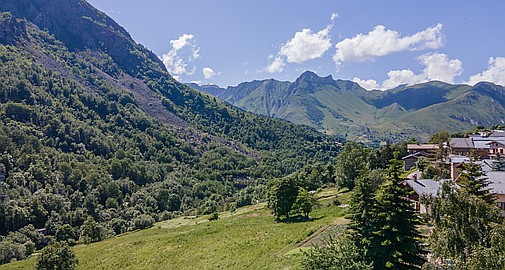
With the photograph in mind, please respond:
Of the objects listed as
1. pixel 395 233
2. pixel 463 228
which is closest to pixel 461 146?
pixel 395 233

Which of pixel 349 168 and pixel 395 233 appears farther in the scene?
pixel 349 168

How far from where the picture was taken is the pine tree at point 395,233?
25281mm

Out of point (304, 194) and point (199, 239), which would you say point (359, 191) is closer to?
point (304, 194)

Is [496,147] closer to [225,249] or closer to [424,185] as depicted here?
[424,185]

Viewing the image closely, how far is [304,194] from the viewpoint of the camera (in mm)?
62062

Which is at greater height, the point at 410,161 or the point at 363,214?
the point at 410,161

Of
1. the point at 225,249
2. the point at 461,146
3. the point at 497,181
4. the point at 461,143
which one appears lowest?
the point at 225,249

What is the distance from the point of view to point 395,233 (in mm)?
25578

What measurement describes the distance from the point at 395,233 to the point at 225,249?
2867cm

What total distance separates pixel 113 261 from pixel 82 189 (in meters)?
121

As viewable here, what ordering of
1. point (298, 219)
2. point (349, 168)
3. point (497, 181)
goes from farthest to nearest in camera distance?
point (349, 168), point (298, 219), point (497, 181)

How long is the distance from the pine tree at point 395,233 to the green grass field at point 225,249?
8847 millimetres

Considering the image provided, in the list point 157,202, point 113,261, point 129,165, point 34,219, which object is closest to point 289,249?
point 113,261

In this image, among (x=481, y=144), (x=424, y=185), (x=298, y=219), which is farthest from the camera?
(x=481, y=144)
